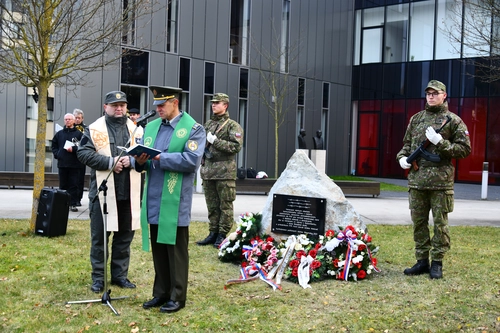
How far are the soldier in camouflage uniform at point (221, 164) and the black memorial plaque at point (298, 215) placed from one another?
1.14 meters

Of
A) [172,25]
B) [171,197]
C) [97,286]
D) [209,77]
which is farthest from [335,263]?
[209,77]

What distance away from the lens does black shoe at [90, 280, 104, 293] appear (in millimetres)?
6258

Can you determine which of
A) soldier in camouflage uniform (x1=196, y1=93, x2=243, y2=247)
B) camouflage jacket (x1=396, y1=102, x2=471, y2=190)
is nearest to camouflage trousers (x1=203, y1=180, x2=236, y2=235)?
soldier in camouflage uniform (x1=196, y1=93, x2=243, y2=247)

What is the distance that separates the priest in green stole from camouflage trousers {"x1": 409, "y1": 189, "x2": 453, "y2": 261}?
9.59 feet

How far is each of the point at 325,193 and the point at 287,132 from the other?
19343mm

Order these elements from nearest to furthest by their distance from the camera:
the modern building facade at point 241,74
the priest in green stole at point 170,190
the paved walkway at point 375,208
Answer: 1. the priest in green stole at point 170,190
2. the paved walkway at point 375,208
3. the modern building facade at point 241,74

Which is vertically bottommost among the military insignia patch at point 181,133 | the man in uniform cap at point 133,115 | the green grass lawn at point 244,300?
the green grass lawn at point 244,300

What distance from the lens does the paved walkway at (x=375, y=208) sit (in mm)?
12586

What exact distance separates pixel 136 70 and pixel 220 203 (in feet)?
42.7

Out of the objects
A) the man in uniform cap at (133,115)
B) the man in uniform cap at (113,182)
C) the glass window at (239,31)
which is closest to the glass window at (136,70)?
the glass window at (239,31)

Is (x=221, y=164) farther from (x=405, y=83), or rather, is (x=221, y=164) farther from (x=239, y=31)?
(x=405, y=83)

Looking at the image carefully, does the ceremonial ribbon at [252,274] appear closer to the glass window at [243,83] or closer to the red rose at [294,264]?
the red rose at [294,264]

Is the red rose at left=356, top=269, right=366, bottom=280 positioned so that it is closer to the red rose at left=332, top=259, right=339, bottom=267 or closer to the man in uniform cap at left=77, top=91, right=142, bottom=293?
the red rose at left=332, top=259, right=339, bottom=267

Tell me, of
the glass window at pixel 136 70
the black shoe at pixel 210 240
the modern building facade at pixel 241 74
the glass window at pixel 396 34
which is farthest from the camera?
the glass window at pixel 396 34
